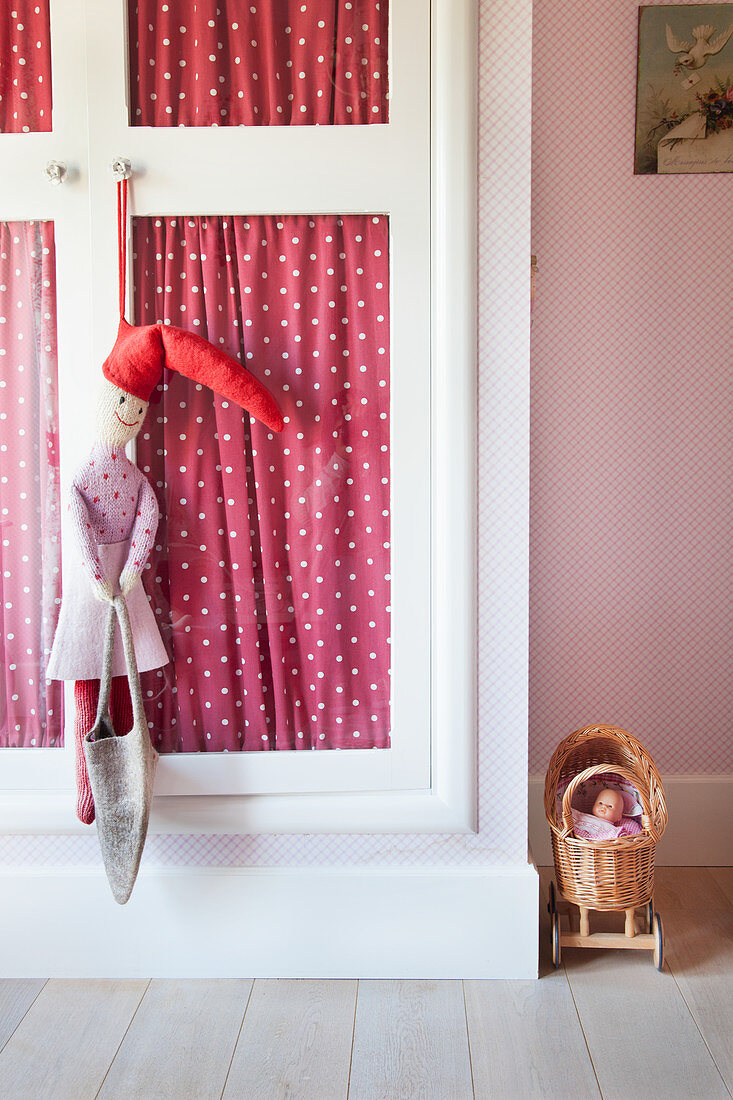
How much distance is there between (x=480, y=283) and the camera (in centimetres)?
154

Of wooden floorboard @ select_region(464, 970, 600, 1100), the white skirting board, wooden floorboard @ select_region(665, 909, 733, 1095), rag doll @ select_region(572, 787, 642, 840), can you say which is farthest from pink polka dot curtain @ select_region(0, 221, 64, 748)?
wooden floorboard @ select_region(665, 909, 733, 1095)

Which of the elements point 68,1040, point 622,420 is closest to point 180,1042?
point 68,1040

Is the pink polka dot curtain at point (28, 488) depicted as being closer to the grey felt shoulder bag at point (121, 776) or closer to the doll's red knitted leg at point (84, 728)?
the doll's red knitted leg at point (84, 728)

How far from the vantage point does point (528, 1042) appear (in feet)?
4.62

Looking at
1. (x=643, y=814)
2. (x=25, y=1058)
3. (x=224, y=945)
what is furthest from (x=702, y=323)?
(x=25, y=1058)

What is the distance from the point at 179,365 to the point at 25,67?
0.67 metres

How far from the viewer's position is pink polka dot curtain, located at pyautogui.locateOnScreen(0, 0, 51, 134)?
1520 mm

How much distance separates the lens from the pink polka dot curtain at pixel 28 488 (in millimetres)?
1564

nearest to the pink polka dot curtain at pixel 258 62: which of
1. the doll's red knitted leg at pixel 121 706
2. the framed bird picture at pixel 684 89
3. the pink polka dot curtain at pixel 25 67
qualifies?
the pink polka dot curtain at pixel 25 67

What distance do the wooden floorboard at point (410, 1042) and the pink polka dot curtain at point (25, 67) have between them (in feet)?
5.88

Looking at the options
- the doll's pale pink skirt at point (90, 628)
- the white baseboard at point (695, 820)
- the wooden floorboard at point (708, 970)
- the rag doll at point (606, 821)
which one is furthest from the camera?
the white baseboard at point (695, 820)

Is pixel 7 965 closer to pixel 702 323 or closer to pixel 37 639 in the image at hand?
pixel 37 639

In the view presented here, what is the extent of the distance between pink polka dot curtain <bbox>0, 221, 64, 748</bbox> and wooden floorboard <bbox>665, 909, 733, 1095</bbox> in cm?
133

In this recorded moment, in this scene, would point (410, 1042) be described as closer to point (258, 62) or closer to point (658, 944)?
point (658, 944)
